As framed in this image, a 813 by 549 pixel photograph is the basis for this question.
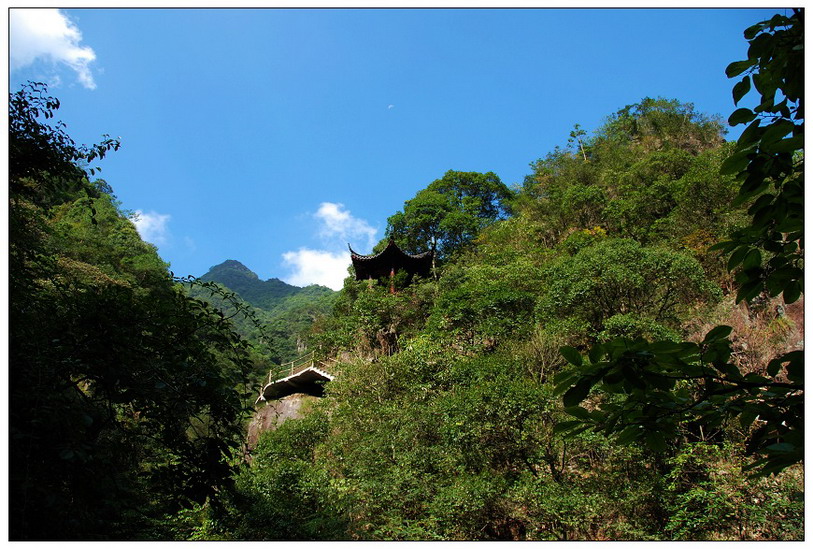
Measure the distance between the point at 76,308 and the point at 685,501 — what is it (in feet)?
21.1

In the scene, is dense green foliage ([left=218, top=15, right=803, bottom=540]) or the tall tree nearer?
dense green foliage ([left=218, top=15, right=803, bottom=540])

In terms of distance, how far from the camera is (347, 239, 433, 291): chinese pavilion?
18.9 metres

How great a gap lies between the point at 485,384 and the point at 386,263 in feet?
39.6

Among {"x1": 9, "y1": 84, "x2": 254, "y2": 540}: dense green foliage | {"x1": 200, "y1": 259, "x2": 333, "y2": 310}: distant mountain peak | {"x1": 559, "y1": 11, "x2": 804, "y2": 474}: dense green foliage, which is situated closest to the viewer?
{"x1": 559, "y1": 11, "x2": 804, "y2": 474}: dense green foliage

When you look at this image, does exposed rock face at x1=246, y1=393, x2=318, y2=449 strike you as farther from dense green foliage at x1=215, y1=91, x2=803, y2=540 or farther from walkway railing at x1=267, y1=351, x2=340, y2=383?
dense green foliage at x1=215, y1=91, x2=803, y2=540

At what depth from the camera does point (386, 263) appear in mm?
19078

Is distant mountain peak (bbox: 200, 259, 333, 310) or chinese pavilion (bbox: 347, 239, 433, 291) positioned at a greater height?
distant mountain peak (bbox: 200, 259, 333, 310)

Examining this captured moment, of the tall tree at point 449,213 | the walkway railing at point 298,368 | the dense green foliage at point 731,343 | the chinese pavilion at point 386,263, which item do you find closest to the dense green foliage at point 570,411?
the dense green foliage at point 731,343

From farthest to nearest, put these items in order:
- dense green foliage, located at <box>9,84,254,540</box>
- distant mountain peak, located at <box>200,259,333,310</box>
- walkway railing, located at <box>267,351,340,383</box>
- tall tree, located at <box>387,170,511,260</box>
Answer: distant mountain peak, located at <box>200,259,333,310</box>, tall tree, located at <box>387,170,511,260</box>, walkway railing, located at <box>267,351,340,383</box>, dense green foliage, located at <box>9,84,254,540</box>

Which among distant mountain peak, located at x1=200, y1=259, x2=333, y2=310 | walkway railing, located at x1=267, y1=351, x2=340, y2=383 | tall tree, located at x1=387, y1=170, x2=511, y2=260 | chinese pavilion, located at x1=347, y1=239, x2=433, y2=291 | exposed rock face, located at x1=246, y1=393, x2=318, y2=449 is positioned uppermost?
distant mountain peak, located at x1=200, y1=259, x2=333, y2=310

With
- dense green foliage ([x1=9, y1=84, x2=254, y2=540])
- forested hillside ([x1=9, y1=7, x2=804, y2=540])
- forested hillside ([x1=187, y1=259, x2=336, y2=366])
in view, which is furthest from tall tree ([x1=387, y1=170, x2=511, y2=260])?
dense green foliage ([x1=9, y1=84, x2=254, y2=540])

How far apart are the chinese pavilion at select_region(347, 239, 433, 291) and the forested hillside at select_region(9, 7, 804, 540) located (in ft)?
4.57

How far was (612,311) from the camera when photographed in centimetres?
991
